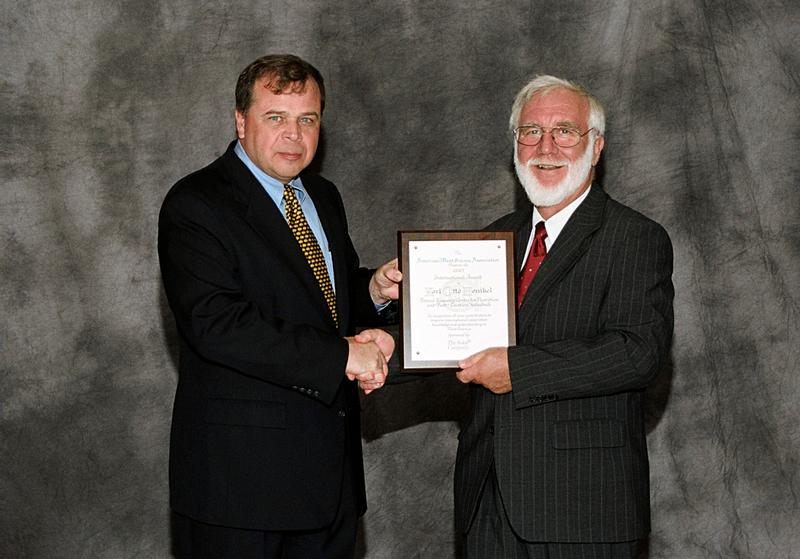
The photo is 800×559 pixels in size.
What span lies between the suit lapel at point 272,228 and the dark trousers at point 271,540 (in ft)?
1.85

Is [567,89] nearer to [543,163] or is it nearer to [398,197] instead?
[543,163]

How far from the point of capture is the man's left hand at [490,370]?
2.81 metres

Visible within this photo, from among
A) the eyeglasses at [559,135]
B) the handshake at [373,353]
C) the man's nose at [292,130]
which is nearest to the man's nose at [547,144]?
the eyeglasses at [559,135]

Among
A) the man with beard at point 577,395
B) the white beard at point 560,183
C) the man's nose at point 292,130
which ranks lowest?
the man with beard at point 577,395

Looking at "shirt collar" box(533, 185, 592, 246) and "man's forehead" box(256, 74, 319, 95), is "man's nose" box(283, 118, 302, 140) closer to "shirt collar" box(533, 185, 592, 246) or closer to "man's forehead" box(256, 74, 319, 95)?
"man's forehead" box(256, 74, 319, 95)

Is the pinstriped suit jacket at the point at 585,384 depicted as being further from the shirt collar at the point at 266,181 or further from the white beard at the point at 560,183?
the shirt collar at the point at 266,181

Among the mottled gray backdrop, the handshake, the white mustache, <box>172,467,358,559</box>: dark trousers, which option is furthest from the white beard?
the mottled gray backdrop

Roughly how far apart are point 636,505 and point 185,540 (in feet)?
4.21

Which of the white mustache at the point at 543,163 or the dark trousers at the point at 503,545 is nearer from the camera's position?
the dark trousers at the point at 503,545

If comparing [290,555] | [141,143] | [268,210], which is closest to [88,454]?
[141,143]

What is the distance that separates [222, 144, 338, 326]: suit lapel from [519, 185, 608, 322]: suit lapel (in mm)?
595

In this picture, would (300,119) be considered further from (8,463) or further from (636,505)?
(8,463)

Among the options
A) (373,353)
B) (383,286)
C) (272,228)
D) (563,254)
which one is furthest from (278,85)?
(563,254)

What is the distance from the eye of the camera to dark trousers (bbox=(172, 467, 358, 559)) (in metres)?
2.87
